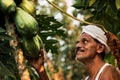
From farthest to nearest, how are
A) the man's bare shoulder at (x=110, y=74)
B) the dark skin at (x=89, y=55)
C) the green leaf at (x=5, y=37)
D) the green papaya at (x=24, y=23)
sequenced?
the dark skin at (x=89, y=55) → the man's bare shoulder at (x=110, y=74) → the green papaya at (x=24, y=23) → the green leaf at (x=5, y=37)

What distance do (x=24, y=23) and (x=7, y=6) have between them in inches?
6.5

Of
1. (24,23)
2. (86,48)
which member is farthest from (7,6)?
(86,48)

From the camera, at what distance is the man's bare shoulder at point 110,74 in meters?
2.80

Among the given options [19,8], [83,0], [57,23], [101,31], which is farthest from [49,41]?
[19,8]

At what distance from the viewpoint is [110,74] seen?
282 cm

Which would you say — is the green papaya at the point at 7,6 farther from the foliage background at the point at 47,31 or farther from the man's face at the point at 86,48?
the man's face at the point at 86,48

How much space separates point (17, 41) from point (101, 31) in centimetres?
86

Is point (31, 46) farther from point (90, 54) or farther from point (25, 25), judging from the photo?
point (90, 54)

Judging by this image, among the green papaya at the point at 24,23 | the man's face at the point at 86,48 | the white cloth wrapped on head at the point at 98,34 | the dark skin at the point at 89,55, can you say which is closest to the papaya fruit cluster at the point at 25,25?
the green papaya at the point at 24,23

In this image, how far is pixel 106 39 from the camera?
310 cm

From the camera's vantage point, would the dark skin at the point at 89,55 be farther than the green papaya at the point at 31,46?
Yes

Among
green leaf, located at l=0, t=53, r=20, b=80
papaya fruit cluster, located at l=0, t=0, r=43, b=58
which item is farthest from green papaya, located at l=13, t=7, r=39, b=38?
green leaf, located at l=0, t=53, r=20, b=80

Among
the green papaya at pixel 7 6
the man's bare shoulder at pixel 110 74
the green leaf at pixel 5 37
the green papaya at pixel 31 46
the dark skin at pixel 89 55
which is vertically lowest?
the man's bare shoulder at pixel 110 74

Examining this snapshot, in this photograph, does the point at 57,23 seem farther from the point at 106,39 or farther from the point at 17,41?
the point at 17,41
